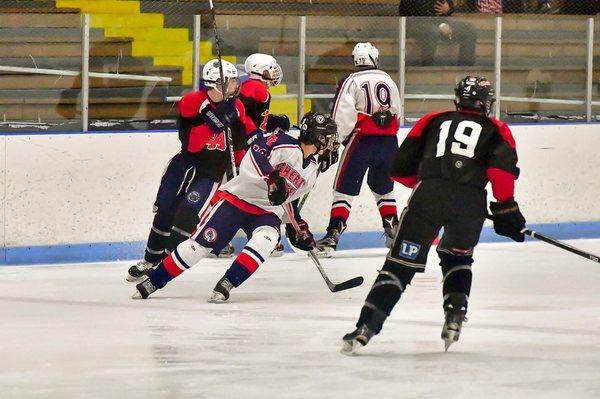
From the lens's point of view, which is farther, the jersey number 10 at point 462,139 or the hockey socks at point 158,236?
→ the hockey socks at point 158,236

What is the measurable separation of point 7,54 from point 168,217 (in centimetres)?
134

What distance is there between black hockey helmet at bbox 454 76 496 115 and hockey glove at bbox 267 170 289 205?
1245 millimetres

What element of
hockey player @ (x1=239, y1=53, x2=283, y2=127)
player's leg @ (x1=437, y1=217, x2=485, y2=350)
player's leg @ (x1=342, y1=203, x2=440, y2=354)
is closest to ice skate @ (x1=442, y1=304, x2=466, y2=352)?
player's leg @ (x1=437, y1=217, x2=485, y2=350)

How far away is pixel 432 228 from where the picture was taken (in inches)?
222

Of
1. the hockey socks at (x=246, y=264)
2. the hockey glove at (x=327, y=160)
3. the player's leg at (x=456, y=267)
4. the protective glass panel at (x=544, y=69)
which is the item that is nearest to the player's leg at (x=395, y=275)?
the player's leg at (x=456, y=267)

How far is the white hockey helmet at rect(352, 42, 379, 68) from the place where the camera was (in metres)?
8.92

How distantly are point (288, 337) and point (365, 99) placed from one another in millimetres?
2992

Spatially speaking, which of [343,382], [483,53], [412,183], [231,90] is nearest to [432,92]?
[483,53]

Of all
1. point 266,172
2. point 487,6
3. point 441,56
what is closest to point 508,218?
point 266,172

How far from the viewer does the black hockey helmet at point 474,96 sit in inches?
224

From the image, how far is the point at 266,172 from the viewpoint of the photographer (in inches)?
269

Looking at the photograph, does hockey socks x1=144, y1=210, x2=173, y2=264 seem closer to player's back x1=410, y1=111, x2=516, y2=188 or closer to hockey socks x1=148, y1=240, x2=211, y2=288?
hockey socks x1=148, y1=240, x2=211, y2=288

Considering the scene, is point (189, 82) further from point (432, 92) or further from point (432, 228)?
point (432, 228)

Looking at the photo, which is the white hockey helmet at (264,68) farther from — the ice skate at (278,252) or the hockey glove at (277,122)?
the ice skate at (278,252)
